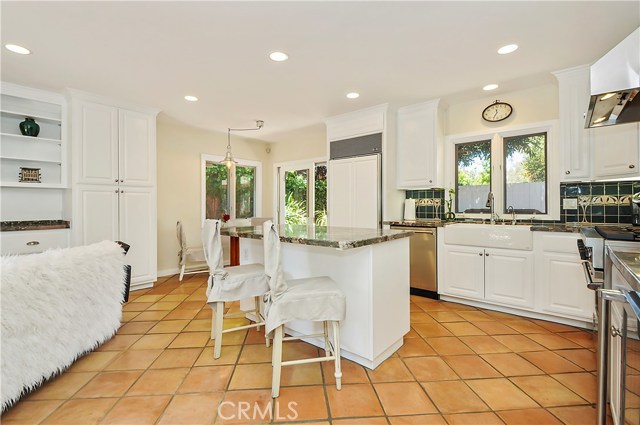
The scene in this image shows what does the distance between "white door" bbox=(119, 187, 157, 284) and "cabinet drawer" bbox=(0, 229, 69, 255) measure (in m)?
0.57

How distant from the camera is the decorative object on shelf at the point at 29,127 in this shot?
130 inches

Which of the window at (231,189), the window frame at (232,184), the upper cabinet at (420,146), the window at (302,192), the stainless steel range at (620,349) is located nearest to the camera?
the stainless steel range at (620,349)

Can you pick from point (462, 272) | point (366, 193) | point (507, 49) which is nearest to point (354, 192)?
point (366, 193)

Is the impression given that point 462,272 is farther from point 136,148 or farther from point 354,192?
point 136,148

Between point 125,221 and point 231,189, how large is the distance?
2.13 meters

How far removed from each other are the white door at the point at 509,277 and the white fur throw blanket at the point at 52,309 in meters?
3.44

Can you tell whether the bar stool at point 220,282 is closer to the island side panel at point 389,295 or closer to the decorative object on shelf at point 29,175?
the island side panel at point 389,295

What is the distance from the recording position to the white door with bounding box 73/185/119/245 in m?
3.44

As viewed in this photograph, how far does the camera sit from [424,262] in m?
3.54

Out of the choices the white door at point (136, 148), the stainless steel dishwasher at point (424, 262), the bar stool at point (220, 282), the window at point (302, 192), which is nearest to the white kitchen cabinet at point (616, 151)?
the stainless steel dishwasher at point (424, 262)

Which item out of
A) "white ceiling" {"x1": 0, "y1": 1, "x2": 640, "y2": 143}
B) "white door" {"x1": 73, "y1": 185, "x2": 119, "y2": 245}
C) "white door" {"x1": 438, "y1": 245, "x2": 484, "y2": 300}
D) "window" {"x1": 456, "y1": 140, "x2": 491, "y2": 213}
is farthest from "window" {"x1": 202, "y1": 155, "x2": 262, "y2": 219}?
"white door" {"x1": 438, "y1": 245, "x2": 484, "y2": 300}

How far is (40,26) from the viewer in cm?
216

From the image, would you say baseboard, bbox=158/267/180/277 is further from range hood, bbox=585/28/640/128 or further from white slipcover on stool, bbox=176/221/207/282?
range hood, bbox=585/28/640/128

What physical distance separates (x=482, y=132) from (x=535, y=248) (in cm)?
159
